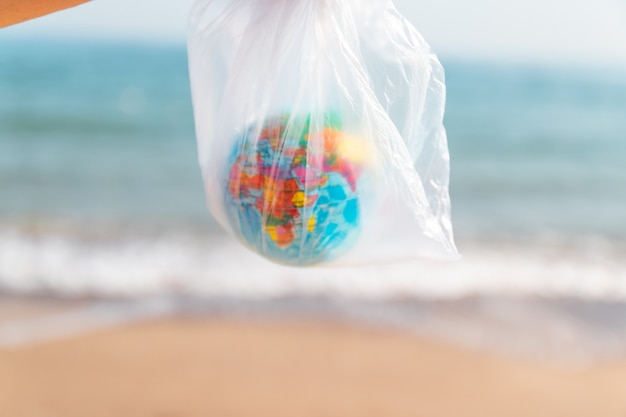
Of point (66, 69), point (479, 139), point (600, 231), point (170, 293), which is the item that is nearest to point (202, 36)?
point (170, 293)

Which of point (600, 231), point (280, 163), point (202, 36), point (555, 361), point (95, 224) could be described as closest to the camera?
point (280, 163)

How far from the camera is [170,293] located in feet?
10.2

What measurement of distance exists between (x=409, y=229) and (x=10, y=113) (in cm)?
764

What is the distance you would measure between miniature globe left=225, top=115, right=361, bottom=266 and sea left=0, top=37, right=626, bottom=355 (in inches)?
74.3

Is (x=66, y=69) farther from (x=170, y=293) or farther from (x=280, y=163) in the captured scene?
(x=280, y=163)

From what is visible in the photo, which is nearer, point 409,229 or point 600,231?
point 409,229

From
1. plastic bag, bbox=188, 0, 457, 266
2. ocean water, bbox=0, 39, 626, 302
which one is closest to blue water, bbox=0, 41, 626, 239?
ocean water, bbox=0, 39, 626, 302

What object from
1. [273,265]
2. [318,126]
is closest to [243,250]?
[273,265]

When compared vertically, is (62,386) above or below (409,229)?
below

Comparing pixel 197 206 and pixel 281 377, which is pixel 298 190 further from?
pixel 197 206

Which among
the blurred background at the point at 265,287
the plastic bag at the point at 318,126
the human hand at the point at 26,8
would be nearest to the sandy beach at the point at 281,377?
the blurred background at the point at 265,287

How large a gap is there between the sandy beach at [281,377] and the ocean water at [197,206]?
1.35 feet

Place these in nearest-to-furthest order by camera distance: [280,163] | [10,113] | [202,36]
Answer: [280,163]
[202,36]
[10,113]

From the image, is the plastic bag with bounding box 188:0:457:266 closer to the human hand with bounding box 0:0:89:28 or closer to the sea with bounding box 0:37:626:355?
the human hand with bounding box 0:0:89:28
